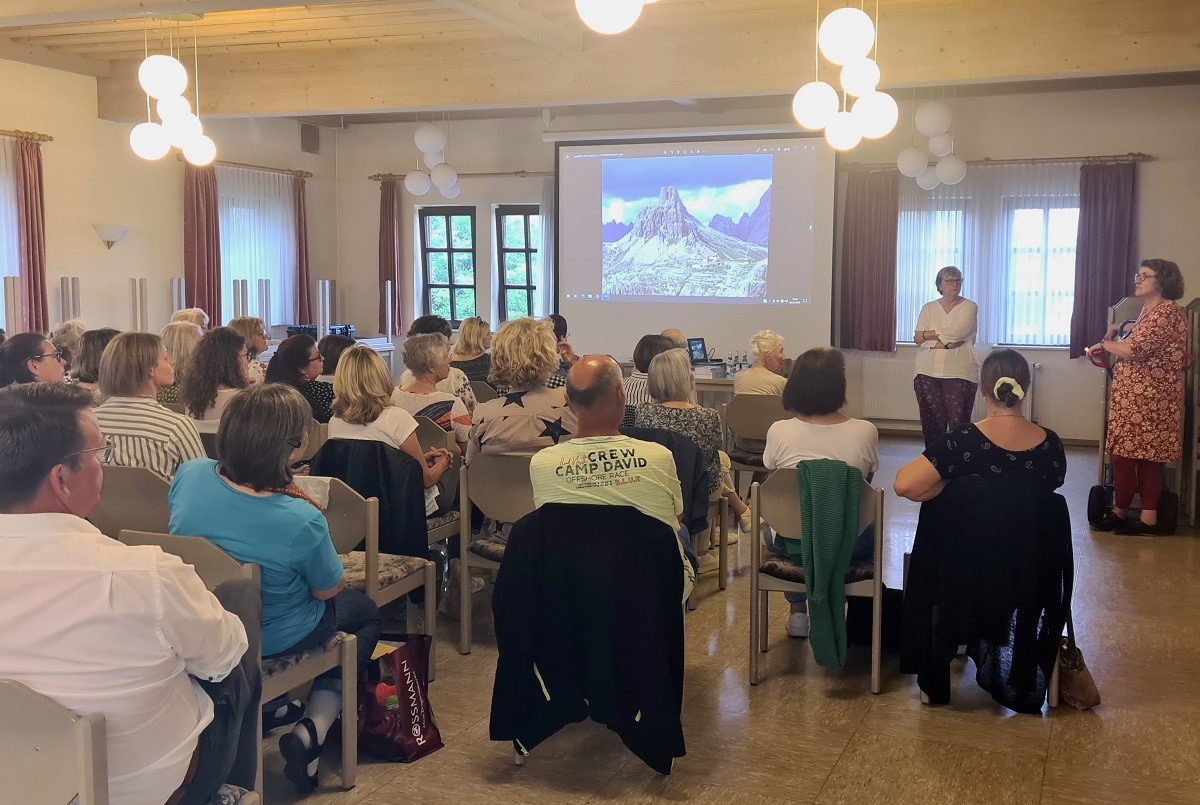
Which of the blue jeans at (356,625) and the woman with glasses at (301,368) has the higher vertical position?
the woman with glasses at (301,368)

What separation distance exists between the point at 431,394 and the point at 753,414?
2.01 meters

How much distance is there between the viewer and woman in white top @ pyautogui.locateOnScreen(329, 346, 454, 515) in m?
3.83

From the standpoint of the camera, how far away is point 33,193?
27.0ft

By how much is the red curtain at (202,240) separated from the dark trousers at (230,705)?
8.25m

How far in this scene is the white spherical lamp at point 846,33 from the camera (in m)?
4.00

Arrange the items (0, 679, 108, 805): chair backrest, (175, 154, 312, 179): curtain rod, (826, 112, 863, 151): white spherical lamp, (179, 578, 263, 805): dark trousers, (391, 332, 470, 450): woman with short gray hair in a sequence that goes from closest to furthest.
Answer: (0, 679, 108, 805): chair backrest < (179, 578, 263, 805): dark trousers < (391, 332, 470, 450): woman with short gray hair < (826, 112, 863, 151): white spherical lamp < (175, 154, 312, 179): curtain rod

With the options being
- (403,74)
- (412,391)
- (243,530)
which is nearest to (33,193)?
(403,74)

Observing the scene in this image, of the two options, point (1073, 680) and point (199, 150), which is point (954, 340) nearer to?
point (1073, 680)

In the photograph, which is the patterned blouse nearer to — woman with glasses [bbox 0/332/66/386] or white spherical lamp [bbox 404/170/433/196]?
woman with glasses [bbox 0/332/66/386]

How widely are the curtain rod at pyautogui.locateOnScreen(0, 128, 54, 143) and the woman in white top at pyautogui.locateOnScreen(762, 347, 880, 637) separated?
6.78 m

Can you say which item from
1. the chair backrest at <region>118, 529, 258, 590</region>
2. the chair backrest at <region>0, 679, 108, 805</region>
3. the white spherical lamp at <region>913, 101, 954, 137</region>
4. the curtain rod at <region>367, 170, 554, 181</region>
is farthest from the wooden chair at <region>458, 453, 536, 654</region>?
the curtain rod at <region>367, 170, 554, 181</region>

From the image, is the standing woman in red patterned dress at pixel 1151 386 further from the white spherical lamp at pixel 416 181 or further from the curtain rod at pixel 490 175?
the curtain rod at pixel 490 175

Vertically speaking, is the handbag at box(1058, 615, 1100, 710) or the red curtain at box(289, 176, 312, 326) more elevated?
the red curtain at box(289, 176, 312, 326)

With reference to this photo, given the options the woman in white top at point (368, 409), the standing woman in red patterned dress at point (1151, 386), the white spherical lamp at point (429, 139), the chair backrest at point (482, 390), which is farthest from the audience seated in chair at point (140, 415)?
the white spherical lamp at point (429, 139)
